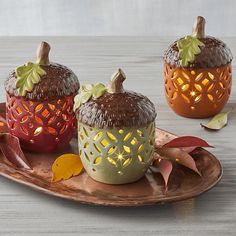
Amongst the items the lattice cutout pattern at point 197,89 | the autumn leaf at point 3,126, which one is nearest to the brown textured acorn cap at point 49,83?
the autumn leaf at point 3,126

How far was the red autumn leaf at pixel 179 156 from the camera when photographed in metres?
0.98

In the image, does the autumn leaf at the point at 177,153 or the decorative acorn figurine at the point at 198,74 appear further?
the decorative acorn figurine at the point at 198,74

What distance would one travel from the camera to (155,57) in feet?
4.98

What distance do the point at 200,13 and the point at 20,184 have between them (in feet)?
6.24

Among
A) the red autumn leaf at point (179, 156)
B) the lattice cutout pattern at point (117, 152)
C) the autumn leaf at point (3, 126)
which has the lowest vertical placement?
the autumn leaf at point (3, 126)

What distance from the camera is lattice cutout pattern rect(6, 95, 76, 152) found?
3.43 ft

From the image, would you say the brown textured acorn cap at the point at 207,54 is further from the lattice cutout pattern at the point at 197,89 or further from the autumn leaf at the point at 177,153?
the autumn leaf at the point at 177,153

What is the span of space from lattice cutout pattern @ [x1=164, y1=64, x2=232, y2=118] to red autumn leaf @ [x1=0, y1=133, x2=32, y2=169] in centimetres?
30

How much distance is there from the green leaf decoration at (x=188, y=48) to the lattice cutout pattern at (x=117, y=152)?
244mm

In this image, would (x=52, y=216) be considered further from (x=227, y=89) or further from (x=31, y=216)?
(x=227, y=89)

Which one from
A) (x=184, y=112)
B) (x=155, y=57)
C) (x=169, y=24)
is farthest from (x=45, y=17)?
(x=184, y=112)

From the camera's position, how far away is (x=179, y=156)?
1.00m

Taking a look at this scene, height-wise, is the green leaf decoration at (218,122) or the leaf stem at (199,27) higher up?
the leaf stem at (199,27)

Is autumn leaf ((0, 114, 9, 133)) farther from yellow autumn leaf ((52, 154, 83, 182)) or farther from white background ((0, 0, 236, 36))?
white background ((0, 0, 236, 36))
